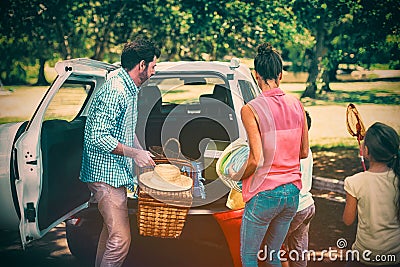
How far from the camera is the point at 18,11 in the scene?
5043 mm

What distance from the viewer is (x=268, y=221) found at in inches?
118

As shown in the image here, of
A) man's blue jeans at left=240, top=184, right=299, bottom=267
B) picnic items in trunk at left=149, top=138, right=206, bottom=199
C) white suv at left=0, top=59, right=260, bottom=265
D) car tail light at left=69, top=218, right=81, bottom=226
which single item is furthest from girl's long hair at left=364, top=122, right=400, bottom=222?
car tail light at left=69, top=218, right=81, bottom=226

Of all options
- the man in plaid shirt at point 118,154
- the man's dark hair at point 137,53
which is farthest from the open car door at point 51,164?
the man's dark hair at point 137,53

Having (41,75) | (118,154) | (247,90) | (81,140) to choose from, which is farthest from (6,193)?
(247,90)

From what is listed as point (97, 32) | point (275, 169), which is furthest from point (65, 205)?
point (97, 32)

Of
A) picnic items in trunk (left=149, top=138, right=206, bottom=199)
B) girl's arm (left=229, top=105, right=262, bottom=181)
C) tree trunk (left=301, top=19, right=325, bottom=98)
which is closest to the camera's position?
girl's arm (left=229, top=105, right=262, bottom=181)

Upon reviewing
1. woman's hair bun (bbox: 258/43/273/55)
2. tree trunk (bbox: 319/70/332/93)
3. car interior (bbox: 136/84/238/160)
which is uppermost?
woman's hair bun (bbox: 258/43/273/55)

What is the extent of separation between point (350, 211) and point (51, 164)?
6.48 ft

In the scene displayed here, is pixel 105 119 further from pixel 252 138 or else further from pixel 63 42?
pixel 63 42

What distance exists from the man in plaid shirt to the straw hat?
0.12 m

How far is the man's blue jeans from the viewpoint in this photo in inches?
116

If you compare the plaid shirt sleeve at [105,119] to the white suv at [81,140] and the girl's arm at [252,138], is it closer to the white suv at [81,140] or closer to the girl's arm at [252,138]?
the white suv at [81,140]

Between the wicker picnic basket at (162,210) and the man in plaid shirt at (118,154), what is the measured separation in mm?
105

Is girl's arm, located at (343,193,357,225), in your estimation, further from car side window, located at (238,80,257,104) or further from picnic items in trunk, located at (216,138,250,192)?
car side window, located at (238,80,257,104)
